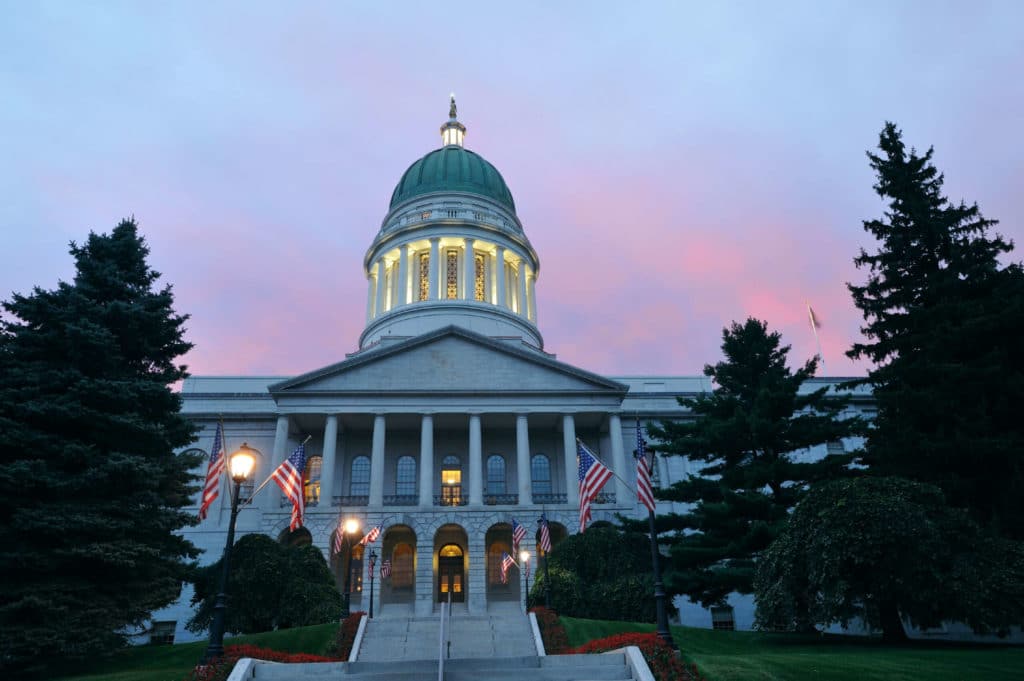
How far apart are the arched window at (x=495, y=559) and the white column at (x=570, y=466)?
14.5 feet

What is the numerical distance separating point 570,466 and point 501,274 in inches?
832

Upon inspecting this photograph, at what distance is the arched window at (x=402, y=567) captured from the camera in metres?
37.2

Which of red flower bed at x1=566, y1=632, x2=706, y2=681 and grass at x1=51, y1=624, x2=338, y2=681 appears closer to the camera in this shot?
red flower bed at x1=566, y1=632, x2=706, y2=681

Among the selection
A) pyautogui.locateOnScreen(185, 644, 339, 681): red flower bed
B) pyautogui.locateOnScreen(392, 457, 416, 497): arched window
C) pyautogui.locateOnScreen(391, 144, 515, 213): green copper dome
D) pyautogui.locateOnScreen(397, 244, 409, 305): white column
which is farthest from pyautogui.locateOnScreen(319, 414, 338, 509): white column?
pyautogui.locateOnScreen(391, 144, 515, 213): green copper dome

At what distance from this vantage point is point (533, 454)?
135 ft

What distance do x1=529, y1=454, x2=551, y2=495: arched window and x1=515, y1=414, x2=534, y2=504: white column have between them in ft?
6.94

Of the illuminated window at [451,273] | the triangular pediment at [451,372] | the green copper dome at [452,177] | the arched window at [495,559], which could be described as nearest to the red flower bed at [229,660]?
the arched window at [495,559]

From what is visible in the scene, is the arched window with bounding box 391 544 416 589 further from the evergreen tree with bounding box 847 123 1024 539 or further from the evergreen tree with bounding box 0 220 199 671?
the evergreen tree with bounding box 847 123 1024 539

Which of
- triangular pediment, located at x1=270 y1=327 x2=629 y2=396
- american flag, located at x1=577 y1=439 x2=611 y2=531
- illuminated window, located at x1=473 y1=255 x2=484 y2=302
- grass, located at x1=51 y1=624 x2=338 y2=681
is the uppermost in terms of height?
illuminated window, located at x1=473 y1=255 x2=484 y2=302

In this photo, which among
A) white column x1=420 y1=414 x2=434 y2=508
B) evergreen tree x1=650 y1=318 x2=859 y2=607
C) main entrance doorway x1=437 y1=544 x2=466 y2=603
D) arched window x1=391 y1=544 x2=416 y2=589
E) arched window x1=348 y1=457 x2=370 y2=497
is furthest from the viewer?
arched window x1=348 y1=457 x2=370 y2=497

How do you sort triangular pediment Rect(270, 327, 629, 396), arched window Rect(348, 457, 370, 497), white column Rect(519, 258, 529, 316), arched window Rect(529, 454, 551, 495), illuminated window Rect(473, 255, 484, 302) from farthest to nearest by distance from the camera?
white column Rect(519, 258, 529, 316), illuminated window Rect(473, 255, 484, 302), arched window Rect(529, 454, 551, 495), arched window Rect(348, 457, 370, 497), triangular pediment Rect(270, 327, 629, 396)

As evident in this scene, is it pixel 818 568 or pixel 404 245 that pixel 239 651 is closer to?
Result: pixel 818 568

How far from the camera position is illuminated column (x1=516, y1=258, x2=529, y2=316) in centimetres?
5488

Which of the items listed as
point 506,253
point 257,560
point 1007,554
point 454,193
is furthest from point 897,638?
point 454,193
